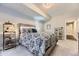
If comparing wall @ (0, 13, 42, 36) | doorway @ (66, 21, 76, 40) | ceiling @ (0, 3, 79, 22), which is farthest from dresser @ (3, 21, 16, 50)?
doorway @ (66, 21, 76, 40)

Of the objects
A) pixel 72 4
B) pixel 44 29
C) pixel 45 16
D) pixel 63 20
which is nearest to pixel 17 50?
pixel 44 29

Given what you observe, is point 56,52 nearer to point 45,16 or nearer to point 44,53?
point 44,53

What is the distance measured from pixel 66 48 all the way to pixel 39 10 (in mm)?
773

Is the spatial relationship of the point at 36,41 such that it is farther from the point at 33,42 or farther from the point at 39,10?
the point at 39,10

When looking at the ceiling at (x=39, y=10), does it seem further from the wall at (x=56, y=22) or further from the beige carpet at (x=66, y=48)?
the beige carpet at (x=66, y=48)

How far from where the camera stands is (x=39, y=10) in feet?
5.94

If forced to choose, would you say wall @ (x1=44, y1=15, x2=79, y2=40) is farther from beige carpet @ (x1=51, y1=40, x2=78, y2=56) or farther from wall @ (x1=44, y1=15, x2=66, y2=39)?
beige carpet @ (x1=51, y1=40, x2=78, y2=56)

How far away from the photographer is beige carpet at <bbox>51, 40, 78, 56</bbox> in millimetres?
1799

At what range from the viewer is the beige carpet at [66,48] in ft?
5.90

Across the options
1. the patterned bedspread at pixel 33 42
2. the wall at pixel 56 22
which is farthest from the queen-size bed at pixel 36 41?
the wall at pixel 56 22

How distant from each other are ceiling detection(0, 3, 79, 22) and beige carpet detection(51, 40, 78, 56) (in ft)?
1.52

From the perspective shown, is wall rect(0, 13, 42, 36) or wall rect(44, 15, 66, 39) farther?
wall rect(44, 15, 66, 39)

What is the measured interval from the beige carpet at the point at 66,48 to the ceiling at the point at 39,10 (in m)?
0.46

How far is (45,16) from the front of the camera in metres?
1.86
